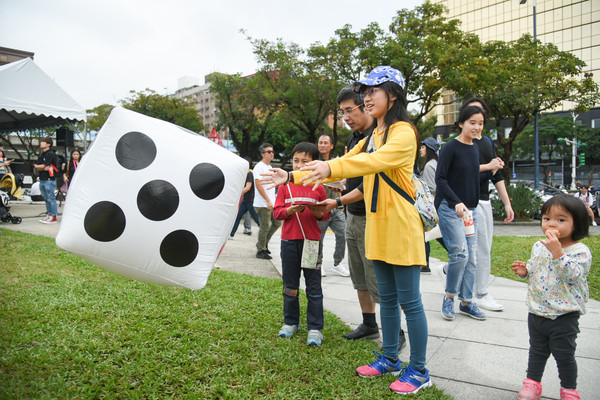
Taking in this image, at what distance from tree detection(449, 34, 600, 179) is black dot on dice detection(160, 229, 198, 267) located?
1782 cm

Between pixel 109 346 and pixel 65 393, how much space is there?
2.01 ft

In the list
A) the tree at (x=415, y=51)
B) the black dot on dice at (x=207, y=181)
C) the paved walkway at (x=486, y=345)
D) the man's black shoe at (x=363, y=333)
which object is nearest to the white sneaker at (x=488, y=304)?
the paved walkway at (x=486, y=345)

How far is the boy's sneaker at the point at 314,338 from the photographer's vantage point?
313cm

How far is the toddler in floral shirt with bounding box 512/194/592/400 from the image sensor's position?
Answer: 229cm

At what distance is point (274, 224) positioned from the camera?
7266 mm

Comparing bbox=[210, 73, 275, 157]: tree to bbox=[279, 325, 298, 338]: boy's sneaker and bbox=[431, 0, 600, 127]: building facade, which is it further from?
bbox=[279, 325, 298, 338]: boy's sneaker

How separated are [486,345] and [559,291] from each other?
3.89 ft

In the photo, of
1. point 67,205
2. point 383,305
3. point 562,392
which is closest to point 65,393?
point 67,205

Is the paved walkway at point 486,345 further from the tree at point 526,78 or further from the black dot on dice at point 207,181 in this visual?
the tree at point 526,78

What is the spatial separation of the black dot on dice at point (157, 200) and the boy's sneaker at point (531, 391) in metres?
→ 2.24

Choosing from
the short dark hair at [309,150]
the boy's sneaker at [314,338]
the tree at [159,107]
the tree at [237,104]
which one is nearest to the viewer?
the boy's sneaker at [314,338]

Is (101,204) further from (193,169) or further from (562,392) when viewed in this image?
(562,392)

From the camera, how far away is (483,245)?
421 cm

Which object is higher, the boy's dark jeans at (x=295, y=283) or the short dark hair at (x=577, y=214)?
the short dark hair at (x=577, y=214)
